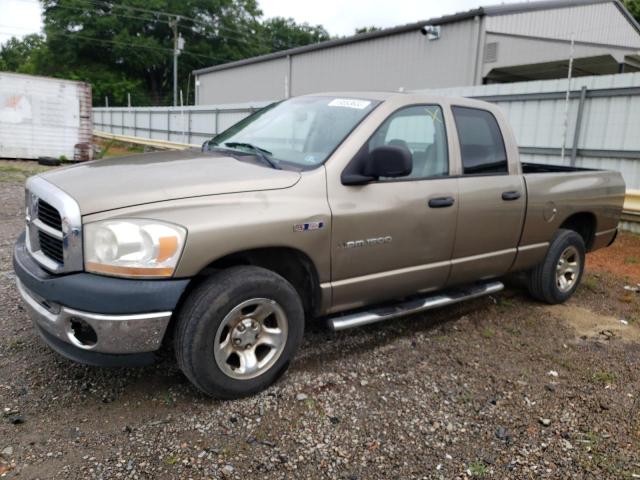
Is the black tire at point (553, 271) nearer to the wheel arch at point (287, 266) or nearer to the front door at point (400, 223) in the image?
the front door at point (400, 223)

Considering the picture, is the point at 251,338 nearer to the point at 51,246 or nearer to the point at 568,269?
the point at 51,246

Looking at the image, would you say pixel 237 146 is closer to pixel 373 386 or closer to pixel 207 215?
pixel 207 215

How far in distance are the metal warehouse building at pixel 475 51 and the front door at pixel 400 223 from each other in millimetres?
10950

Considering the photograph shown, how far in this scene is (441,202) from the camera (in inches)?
153

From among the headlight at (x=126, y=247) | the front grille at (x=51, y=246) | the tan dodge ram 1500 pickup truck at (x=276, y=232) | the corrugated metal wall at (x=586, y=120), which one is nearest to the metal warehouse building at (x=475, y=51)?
the corrugated metal wall at (x=586, y=120)

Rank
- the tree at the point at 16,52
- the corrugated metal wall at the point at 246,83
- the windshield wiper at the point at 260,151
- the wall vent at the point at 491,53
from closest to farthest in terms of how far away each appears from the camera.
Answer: the windshield wiper at the point at 260,151
the wall vent at the point at 491,53
the corrugated metal wall at the point at 246,83
the tree at the point at 16,52

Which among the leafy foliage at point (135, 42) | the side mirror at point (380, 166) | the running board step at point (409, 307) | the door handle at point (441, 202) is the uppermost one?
the leafy foliage at point (135, 42)

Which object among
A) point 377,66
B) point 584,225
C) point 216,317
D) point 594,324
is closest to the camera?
point 216,317

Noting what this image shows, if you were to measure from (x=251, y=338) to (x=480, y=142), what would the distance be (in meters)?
2.47

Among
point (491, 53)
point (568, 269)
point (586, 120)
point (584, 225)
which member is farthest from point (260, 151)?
point (491, 53)

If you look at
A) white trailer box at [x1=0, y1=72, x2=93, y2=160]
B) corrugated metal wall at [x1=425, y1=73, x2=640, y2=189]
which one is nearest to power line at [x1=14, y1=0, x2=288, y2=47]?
white trailer box at [x1=0, y1=72, x2=93, y2=160]

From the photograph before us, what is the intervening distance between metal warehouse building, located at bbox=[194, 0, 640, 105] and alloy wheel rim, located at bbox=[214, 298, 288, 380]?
1218 centimetres

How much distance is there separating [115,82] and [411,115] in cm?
5320

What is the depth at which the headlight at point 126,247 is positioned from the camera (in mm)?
2701
